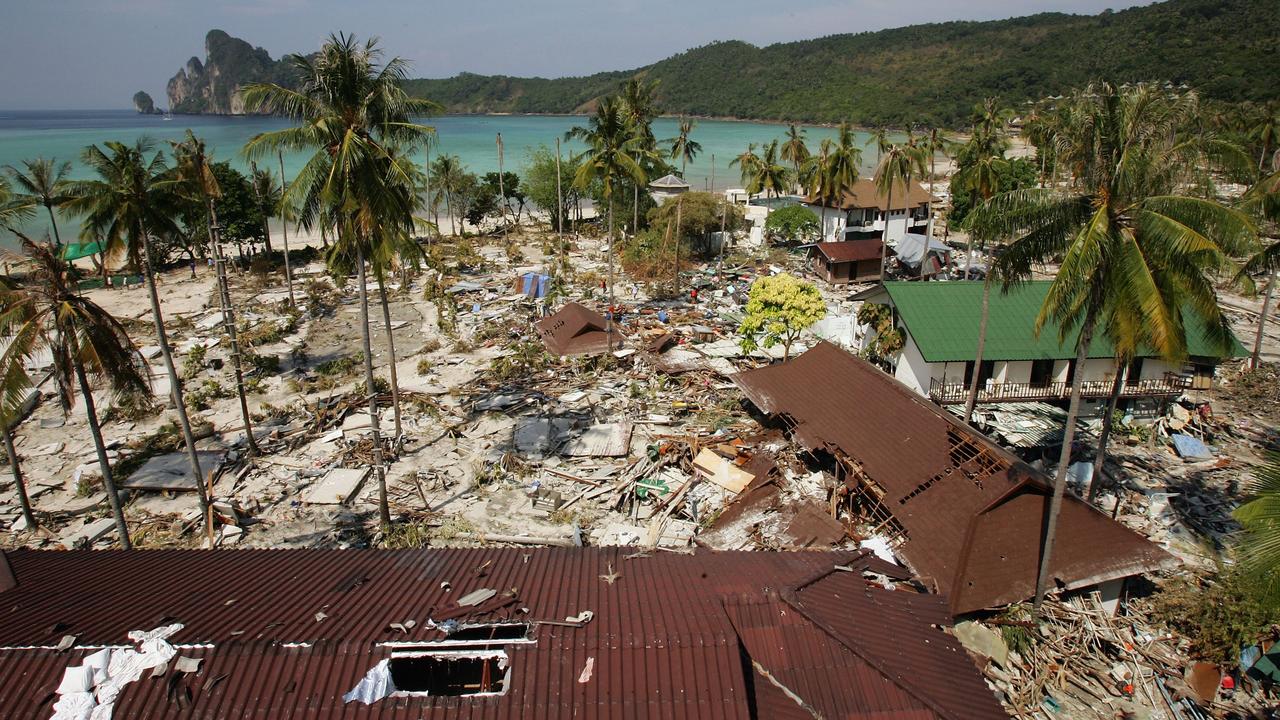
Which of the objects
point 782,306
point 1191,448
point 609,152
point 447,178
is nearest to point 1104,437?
point 1191,448

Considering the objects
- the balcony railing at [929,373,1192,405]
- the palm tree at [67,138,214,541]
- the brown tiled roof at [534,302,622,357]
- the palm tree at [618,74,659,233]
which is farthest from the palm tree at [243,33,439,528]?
→ the palm tree at [618,74,659,233]

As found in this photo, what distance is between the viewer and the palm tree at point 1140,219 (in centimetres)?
1081

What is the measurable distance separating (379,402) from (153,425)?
23.7 feet

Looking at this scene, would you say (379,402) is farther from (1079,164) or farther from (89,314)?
(1079,164)

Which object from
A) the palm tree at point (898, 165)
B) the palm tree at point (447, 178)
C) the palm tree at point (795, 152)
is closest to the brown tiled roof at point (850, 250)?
the palm tree at point (898, 165)

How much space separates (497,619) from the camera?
929 cm

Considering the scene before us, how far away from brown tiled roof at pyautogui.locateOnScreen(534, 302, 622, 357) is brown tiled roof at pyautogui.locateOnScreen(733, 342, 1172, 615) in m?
12.2

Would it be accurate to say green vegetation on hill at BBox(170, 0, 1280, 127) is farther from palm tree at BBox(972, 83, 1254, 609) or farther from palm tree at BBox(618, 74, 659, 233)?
palm tree at BBox(972, 83, 1254, 609)

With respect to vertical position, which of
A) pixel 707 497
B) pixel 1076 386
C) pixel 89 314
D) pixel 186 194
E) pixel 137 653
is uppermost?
pixel 186 194

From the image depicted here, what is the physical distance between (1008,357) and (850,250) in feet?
64.7

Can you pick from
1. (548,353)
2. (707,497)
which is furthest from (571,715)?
(548,353)

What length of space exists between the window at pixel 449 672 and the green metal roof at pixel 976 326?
59.0 feet

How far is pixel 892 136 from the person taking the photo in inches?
5172

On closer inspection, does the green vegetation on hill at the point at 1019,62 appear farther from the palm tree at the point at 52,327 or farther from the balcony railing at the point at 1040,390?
the palm tree at the point at 52,327
